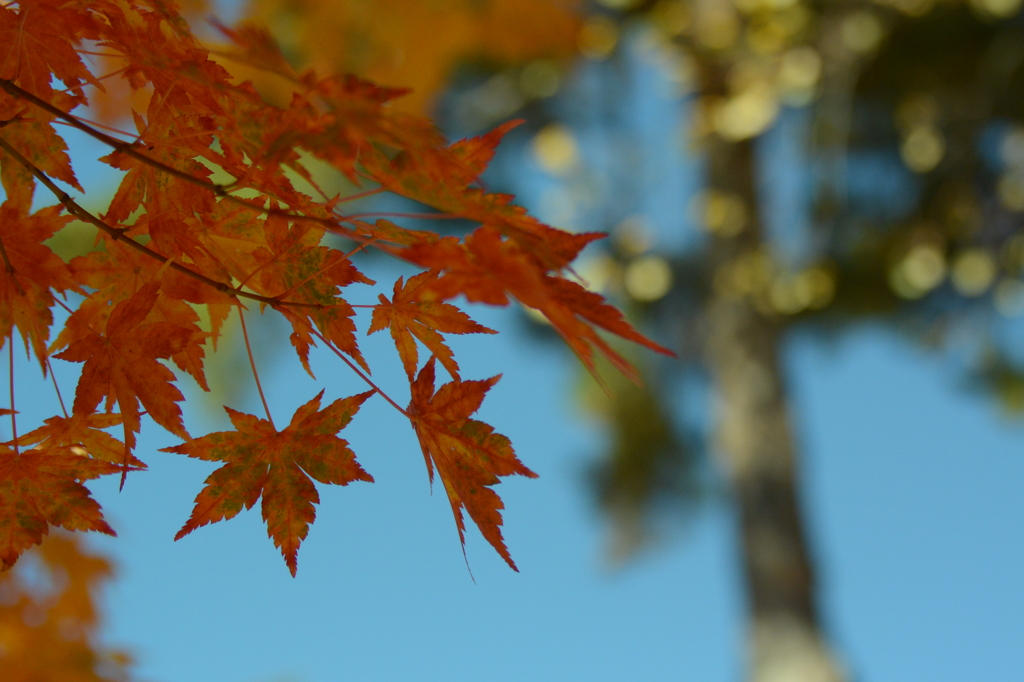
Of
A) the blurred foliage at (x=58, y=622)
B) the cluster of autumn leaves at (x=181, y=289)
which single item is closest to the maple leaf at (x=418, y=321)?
the cluster of autumn leaves at (x=181, y=289)

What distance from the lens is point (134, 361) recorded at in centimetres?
55

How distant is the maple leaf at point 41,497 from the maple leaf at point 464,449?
23 centimetres

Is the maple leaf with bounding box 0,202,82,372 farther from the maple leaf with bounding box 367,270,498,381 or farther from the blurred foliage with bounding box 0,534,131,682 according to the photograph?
the blurred foliage with bounding box 0,534,131,682

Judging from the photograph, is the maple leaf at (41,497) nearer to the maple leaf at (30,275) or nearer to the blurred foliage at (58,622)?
the maple leaf at (30,275)

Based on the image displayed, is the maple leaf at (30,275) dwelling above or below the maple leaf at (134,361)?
above

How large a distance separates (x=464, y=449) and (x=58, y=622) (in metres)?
1.45

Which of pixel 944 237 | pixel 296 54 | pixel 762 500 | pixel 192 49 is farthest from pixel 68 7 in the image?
pixel 944 237

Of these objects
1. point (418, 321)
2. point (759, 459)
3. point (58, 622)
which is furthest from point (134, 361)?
point (759, 459)

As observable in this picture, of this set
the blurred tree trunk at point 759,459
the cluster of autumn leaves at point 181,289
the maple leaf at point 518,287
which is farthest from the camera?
the blurred tree trunk at point 759,459

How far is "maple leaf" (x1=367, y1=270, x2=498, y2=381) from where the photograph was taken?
1.98 ft

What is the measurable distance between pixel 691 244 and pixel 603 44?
45.3 inches

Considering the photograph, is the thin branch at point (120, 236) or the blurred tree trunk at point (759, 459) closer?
the thin branch at point (120, 236)

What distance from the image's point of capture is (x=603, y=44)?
4395 mm

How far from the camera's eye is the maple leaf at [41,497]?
23.2 inches
